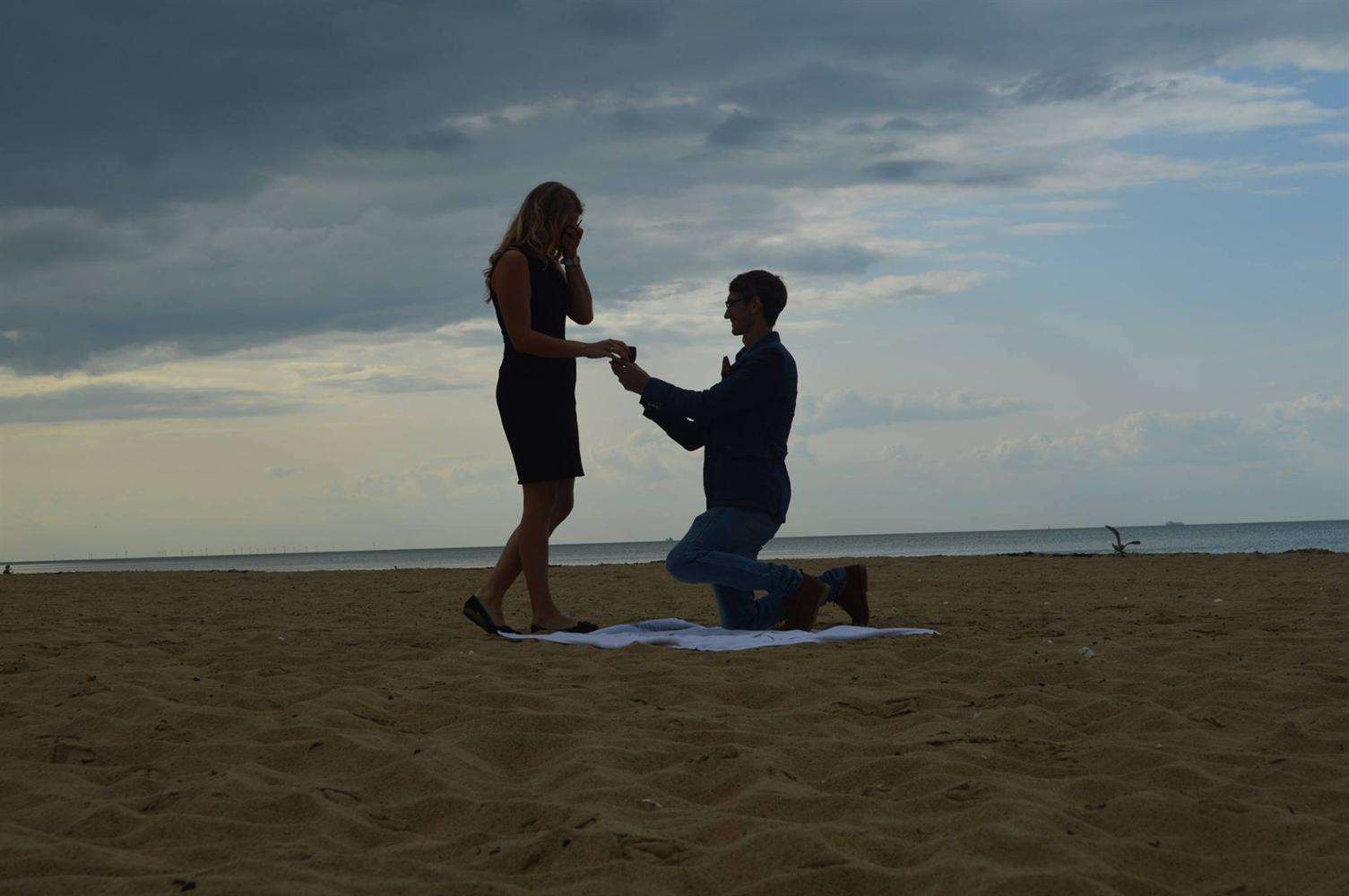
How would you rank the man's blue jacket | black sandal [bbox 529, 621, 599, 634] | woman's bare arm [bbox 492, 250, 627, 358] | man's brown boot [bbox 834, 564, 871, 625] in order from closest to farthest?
the man's blue jacket → woman's bare arm [bbox 492, 250, 627, 358] → black sandal [bbox 529, 621, 599, 634] → man's brown boot [bbox 834, 564, 871, 625]

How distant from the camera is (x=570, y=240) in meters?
5.55

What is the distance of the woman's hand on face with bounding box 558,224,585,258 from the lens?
5.53 meters

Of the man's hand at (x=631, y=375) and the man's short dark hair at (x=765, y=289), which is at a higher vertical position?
the man's short dark hair at (x=765, y=289)

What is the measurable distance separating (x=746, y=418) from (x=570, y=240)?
1302 millimetres

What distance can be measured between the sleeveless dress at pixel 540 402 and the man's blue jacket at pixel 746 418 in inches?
16.8

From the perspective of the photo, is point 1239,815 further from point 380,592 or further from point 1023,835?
point 380,592

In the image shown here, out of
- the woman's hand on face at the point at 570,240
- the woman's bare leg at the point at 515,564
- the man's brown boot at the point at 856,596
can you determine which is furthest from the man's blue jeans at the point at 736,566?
the woman's hand on face at the point at 570,240

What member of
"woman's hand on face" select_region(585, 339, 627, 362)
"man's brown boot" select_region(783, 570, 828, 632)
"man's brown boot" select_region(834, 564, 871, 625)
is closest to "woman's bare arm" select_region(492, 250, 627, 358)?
"woman's hand on face" select_region(585, 339, 627, 362)

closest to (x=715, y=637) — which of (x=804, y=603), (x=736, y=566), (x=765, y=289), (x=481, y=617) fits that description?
(x=736, y=566)

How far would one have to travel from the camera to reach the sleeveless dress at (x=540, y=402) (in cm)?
533

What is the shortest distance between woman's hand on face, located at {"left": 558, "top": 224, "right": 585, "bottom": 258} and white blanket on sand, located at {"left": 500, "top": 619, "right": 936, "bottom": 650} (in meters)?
1.92

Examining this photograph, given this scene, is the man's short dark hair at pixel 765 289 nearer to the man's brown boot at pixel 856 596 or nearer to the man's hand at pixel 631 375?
the man's hand at pixel 631 375

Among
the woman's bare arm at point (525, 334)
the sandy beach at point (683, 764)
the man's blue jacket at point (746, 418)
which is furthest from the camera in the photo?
the woman's bare arm at point (525, 334)

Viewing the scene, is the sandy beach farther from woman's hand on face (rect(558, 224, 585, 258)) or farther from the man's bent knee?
woman's hand on face (rect(558, 224, 585, 258))
